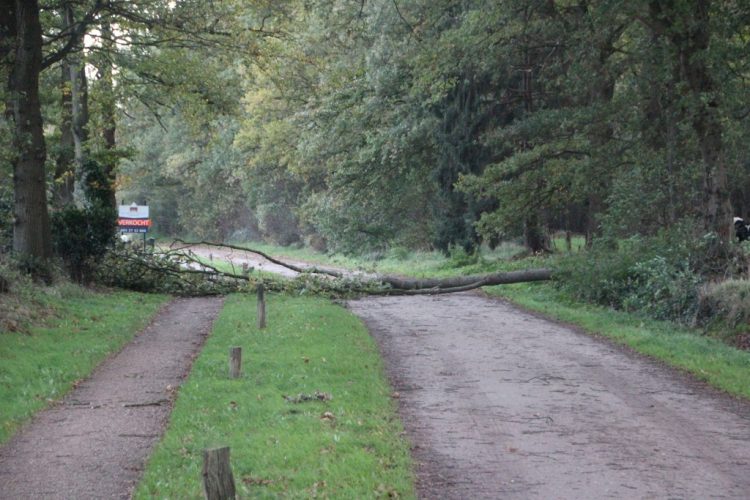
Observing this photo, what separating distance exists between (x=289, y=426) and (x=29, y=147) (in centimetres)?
1506

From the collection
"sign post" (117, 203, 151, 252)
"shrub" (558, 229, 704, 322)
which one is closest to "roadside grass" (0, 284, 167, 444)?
"shrub" (558, 229, 704, 322)

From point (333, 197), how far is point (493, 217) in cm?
1576

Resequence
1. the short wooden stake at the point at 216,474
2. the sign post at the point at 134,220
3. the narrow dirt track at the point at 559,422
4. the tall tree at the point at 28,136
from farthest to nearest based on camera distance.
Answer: the sign post at the point at 134,220 < the tall tree at the point at 28,136 < the narrow dirt track at the point at 559,422 < the short wooden stake at the point at 216,474

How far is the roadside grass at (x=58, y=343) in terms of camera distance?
10.9 m

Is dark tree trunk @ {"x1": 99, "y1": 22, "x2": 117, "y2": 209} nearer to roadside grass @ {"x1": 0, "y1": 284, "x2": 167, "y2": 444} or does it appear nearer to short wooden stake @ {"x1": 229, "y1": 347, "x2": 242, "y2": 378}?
roadside grass @ {"x1": 0, "y1": 284, "x2": 167, "y2": 444}

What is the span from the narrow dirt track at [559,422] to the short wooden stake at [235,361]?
7.37ft

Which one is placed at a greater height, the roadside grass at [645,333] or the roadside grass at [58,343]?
the roadside grass at [58,343]

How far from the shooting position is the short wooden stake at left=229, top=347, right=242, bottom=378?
1187 cm

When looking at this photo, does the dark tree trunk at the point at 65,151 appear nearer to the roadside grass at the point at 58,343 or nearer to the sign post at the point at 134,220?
the sign post at the point at 134,220

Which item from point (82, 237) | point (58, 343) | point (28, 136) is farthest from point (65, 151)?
point (58, 343)

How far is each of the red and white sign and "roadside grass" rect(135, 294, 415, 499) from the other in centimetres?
2234

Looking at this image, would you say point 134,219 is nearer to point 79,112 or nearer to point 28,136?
point 79,112

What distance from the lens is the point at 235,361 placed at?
11.9 m

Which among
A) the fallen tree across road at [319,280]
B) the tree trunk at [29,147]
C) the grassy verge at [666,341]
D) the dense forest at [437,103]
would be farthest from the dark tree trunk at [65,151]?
the grassy verge at [666,341]
